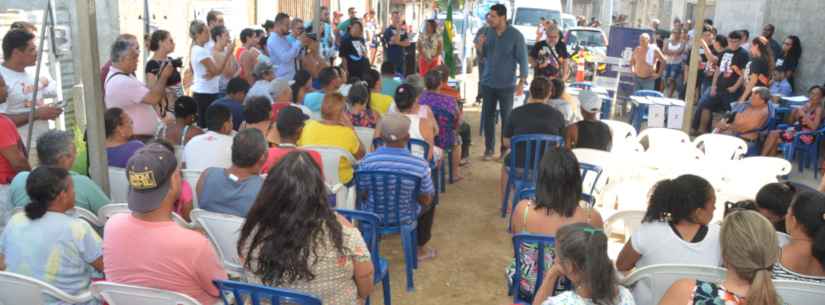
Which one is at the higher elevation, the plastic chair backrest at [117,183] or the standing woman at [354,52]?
the standing woman at [354,52]

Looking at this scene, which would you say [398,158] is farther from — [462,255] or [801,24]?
[801,24]

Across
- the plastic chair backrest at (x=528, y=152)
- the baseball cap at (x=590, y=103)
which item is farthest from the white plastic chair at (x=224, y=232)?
the baseball cap at (x=590, y=103)

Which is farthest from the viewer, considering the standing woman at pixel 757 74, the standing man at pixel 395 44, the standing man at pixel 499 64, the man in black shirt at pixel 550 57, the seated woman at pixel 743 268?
the standing man at pixel 395 44

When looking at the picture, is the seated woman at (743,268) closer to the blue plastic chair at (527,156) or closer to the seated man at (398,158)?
the seated man at (398,158)

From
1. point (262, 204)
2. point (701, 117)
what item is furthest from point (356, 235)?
point (701, 117)

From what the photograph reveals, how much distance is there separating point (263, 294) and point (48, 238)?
0.97 m

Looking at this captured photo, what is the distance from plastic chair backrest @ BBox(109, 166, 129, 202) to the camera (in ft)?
12.7

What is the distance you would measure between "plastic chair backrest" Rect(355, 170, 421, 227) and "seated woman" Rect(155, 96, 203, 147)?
138 centimetres

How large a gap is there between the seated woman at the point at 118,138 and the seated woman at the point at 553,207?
7.70 ft

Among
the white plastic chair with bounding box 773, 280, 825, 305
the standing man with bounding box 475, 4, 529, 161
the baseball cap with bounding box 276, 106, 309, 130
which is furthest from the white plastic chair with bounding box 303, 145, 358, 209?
the standing man with bounding box 475, 4, 529, 161

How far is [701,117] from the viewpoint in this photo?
9359mm

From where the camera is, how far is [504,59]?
24.5 feet

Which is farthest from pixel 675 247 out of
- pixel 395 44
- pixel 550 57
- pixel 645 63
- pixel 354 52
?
pixel 395 44

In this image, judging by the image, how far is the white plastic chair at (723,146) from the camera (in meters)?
5.56
